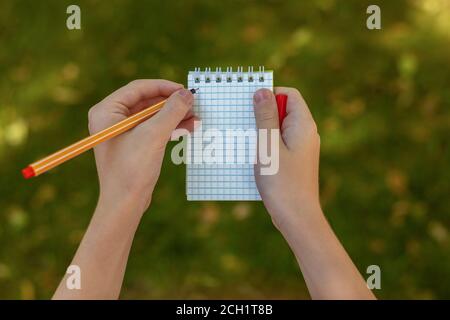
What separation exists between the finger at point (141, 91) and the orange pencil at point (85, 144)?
8 centimetres

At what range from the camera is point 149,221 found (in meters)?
1.56

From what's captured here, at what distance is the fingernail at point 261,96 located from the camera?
3.85 ft

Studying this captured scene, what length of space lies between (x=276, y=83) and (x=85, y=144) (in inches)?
28.0

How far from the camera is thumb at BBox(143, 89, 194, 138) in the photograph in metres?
1.10

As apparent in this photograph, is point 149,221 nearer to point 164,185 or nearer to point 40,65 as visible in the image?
point 164,185

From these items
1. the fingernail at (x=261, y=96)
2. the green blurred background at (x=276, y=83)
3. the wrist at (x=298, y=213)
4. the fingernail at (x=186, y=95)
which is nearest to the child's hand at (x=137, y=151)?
the fingernail at (x=186, y=95)

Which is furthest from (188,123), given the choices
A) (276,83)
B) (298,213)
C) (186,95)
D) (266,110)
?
(276,83)

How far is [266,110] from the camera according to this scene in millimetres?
1168

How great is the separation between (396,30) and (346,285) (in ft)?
2.91

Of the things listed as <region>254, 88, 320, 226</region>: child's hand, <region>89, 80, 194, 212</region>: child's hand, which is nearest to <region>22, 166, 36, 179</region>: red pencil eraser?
<region>89, 80, 194, 212</region>: child's hand

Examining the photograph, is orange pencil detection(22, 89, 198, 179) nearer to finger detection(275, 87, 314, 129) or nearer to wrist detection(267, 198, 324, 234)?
finger detection(275, 87, 314, 129)

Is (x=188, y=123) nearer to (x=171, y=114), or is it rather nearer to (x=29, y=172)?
(x=171, y=114)

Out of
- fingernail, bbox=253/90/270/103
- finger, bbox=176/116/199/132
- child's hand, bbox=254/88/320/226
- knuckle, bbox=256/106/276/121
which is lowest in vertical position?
child's hand, bbox=254/88/320/226
